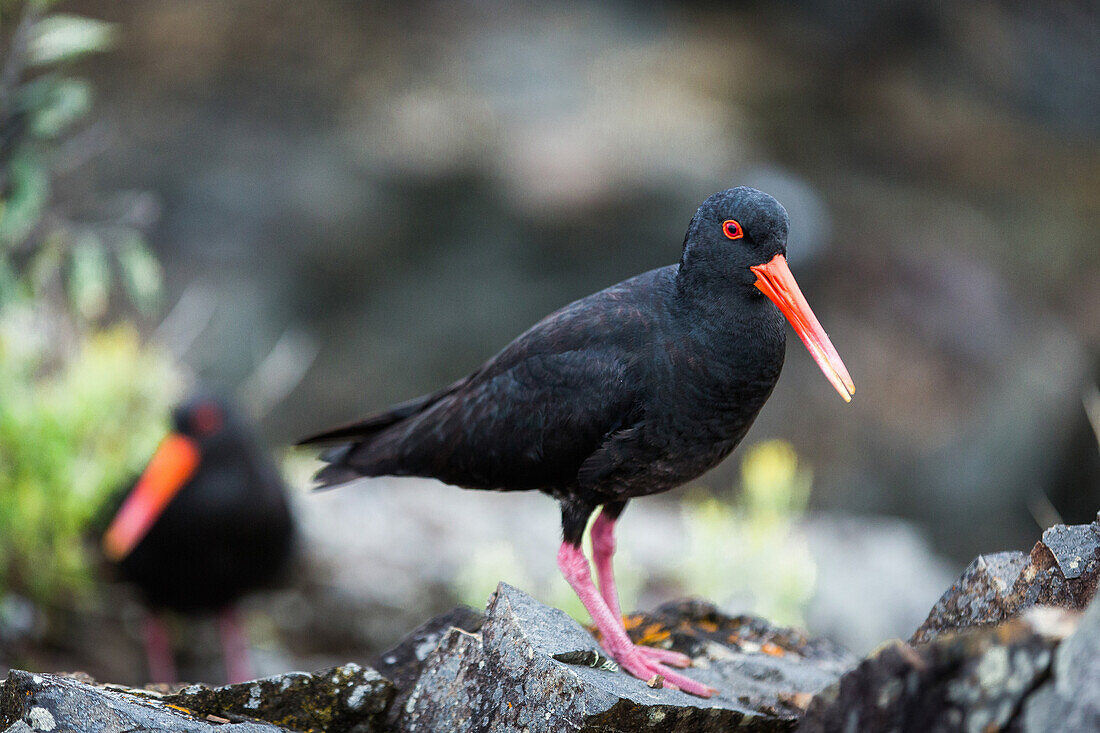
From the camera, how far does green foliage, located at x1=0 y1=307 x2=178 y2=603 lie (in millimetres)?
5578

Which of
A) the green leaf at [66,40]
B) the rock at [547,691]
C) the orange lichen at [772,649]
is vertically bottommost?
the orange lichen at [772,649]

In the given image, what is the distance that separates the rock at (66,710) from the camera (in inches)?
87.3

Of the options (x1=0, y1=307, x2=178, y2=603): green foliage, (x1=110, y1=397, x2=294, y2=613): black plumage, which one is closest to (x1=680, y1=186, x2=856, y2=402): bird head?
(x1=110, y1=397, x2=294, y2=613): black plumage

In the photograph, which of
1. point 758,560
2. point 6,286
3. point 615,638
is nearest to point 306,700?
point 615,638

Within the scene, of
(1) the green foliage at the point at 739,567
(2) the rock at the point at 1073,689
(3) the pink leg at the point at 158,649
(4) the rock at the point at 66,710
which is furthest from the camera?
(3) the pink leg at the point at 158,649

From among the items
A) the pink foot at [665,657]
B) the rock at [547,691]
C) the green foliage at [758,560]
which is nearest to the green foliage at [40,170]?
the rock at [547,691]

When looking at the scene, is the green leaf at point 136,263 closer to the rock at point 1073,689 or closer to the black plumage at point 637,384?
the black plumage at point 637,384

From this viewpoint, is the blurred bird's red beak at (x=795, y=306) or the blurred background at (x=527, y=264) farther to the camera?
the blurred background at (x=527, y=264)

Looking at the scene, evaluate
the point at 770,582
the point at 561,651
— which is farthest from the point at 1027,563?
the point at 770,582

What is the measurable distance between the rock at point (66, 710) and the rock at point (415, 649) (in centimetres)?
79

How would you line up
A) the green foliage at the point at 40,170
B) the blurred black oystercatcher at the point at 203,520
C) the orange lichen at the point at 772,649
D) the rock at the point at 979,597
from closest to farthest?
1. the rock at the point at 979,597
2. the orange lichen at the point at 772,649
3. the green foliage at the point at 40,170
4. the blurred black oystercatcher at the point at 203,520

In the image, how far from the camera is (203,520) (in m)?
5.79

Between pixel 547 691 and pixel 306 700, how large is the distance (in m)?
0.74

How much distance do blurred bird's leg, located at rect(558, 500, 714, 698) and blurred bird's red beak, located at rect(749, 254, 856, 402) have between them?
3.24 ft
